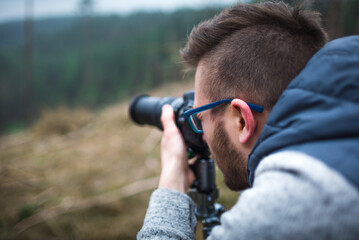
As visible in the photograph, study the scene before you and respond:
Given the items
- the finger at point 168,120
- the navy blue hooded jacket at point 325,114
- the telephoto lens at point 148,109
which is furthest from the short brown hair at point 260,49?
the telephoto lens at point 148,109

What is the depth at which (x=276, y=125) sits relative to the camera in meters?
0.47

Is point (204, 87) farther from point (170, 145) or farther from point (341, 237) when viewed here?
point (341, 237)

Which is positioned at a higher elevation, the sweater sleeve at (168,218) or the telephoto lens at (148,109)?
the telephoto lens at (148,109)

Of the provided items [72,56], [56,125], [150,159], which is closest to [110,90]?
[72,56]

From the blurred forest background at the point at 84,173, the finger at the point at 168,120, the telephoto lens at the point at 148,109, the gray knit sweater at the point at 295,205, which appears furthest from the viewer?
the blurred forest background at the point at 84,173

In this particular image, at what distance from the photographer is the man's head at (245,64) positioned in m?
0.60

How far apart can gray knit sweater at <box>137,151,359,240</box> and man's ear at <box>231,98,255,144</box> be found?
18 cm

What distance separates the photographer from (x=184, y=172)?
3.27 feet

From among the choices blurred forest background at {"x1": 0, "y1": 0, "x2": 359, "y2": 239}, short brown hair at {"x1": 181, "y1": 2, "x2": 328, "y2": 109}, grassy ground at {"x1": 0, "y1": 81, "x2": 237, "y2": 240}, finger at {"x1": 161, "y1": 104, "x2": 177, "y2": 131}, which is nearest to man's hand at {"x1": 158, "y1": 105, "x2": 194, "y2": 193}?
finger at {"x1": 161, "y1": 104, "x2": 177, "y2": 131}

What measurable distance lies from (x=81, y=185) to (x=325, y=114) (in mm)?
2412

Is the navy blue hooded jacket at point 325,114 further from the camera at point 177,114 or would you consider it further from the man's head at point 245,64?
the camera at point 177,114

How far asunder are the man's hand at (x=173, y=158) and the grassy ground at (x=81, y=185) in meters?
0.94

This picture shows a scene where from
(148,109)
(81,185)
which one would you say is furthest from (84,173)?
(148,109)

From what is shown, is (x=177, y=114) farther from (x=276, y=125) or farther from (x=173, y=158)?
(x=276, y=125)
